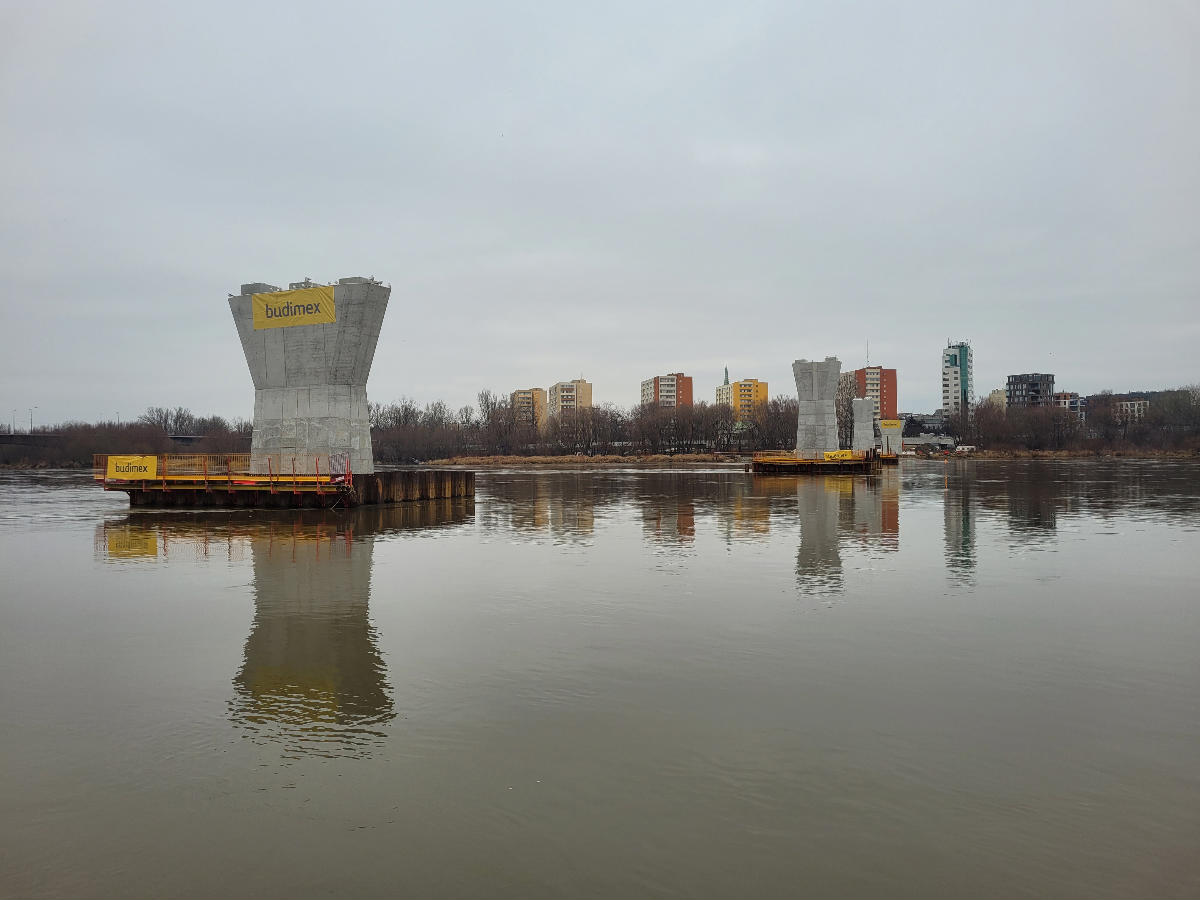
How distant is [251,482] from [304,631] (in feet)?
78.6

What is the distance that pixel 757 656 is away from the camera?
9.48 metres

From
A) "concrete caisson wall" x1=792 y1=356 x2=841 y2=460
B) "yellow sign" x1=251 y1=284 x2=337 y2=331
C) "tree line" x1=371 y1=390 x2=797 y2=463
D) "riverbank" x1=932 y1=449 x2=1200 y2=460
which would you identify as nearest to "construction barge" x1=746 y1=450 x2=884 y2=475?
"concrete caisson wall" x1=792 y1=356 x2=841 y2=460

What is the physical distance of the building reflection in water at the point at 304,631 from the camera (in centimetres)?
729

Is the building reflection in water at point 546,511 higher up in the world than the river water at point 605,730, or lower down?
higher up

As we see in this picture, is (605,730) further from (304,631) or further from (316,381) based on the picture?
(316,381)

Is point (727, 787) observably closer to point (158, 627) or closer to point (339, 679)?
Result: point (339, 679)

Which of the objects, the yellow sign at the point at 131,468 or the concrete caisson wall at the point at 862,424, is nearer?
the yellow sign at the point at 131,468

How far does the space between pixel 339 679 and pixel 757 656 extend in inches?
185

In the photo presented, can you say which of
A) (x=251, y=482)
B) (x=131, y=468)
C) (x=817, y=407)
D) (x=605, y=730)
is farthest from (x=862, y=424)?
(x=605, y=730)

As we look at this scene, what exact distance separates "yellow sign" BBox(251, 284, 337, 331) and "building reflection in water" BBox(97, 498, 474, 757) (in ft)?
33.9

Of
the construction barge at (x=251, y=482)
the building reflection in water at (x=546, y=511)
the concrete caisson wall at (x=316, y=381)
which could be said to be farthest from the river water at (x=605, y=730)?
the concrete caisson wall at (x=316, y=381)

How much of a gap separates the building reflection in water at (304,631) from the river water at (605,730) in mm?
64

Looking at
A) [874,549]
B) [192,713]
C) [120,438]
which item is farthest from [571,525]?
[120,438]

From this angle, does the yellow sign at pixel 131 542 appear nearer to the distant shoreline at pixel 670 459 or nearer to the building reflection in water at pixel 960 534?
the building reflection in water at pixel 960 534
